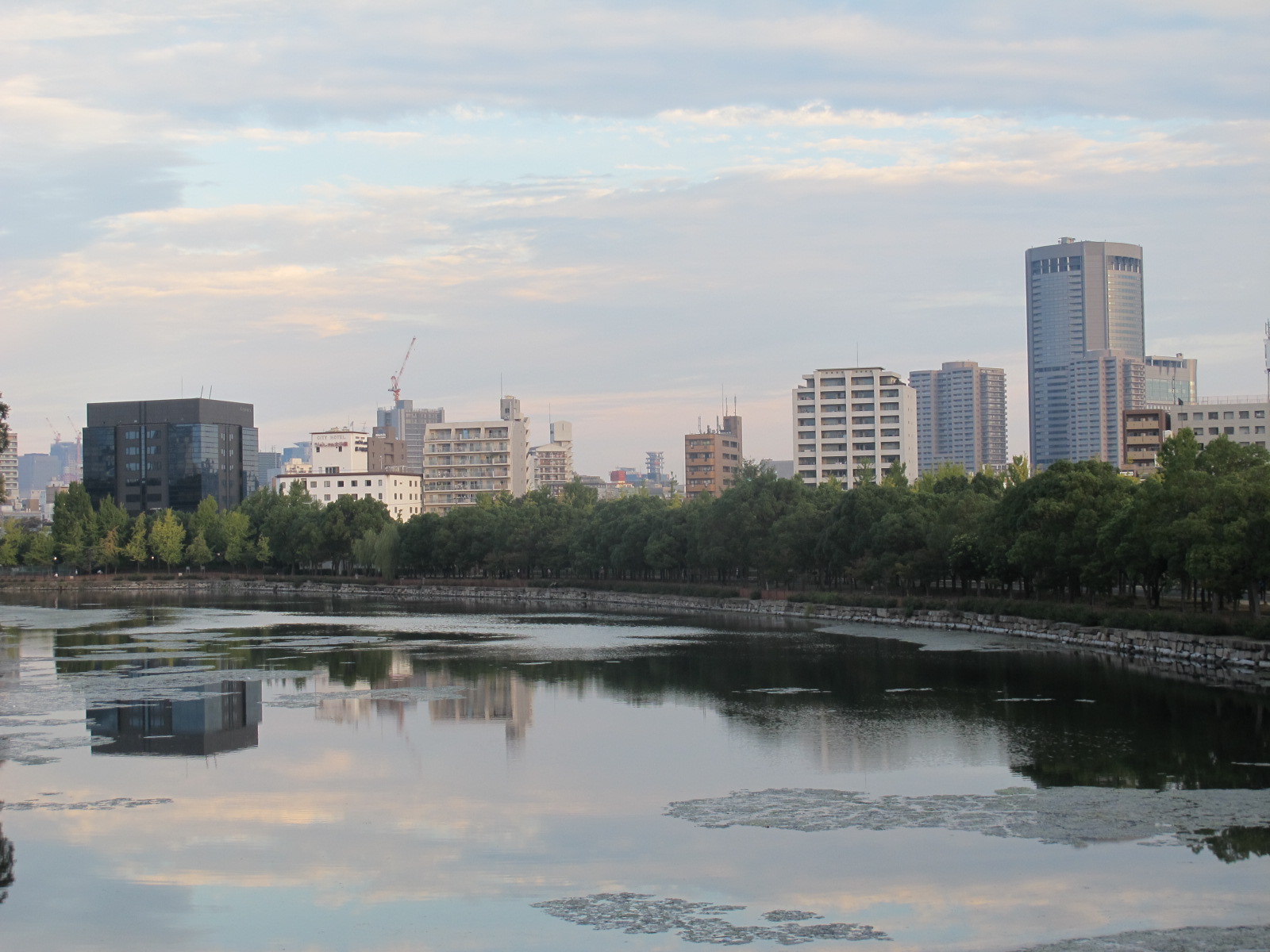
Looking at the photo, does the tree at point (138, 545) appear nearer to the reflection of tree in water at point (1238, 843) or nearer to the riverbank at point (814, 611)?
the riverbank at point (814, 611)

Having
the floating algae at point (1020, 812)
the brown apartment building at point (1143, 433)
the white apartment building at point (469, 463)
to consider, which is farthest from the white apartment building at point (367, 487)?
the floating algae at point (1020, 812)

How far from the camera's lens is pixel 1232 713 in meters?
30.0

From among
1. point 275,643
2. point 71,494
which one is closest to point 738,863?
point 275,643

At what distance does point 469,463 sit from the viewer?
15412 cm

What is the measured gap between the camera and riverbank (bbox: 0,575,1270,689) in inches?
1457

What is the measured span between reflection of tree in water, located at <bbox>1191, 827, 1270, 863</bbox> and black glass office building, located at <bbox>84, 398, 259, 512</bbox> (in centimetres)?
14030

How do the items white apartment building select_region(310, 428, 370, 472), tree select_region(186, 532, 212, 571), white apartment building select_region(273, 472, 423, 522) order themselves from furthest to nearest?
white apartment building select_region(310, 428, 370, 472) → white apartment building select_region(273, 472, 423, 522) → tree select_region(186, 532, 212, 571)

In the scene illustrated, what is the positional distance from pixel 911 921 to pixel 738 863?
3.12 m

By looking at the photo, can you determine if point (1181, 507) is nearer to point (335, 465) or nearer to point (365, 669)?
point (365, 669)

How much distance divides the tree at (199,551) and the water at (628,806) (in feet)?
258

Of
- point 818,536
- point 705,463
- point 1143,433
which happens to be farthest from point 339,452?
point 818,536

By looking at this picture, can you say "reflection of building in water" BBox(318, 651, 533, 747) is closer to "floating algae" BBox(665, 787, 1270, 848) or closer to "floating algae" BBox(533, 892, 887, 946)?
"floating algae" BBox(665, 787, 1270, 848)

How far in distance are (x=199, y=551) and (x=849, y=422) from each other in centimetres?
6611

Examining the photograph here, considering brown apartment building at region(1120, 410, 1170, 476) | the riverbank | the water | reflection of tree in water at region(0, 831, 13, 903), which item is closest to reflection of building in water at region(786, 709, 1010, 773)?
A: the water
